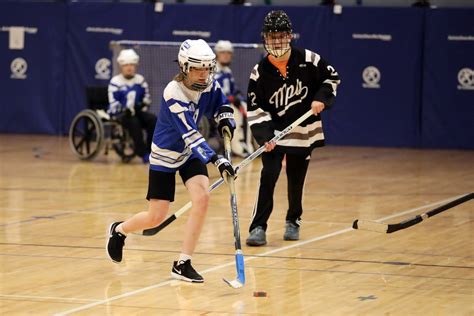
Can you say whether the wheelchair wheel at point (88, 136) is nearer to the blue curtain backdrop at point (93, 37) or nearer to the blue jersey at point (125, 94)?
the blue jersey at point (125, 94)

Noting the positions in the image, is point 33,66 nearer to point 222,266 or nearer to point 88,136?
point 88,136

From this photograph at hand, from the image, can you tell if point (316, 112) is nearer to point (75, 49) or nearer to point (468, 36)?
point (468, 36)

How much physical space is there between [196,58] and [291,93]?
176 cm

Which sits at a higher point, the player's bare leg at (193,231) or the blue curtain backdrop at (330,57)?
the blue curtain backdrop at (330,57)

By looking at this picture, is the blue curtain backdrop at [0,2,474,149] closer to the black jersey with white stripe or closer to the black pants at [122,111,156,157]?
the black pants at [122,111,156,157]

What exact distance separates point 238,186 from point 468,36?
609 cm

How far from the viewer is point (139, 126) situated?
14.3m

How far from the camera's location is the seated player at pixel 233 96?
1501 cm

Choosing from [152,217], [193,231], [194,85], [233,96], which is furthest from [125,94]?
[193,231]

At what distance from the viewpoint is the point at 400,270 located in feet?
24.3

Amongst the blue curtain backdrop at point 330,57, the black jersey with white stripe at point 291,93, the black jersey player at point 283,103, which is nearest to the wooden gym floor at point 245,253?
the black jersey player at point 283,103

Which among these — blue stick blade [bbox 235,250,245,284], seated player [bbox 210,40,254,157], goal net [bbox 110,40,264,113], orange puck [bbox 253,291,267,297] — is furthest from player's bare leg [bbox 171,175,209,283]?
goal net [bbox 110,40,264,113]

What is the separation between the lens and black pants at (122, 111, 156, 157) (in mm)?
14227

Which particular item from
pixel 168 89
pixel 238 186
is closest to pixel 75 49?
pixel 238 186
